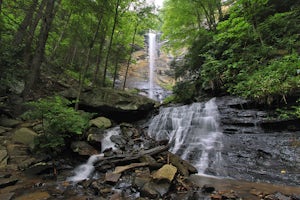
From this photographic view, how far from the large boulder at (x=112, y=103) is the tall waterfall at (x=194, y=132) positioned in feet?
4.50

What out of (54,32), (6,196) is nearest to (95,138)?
(6,196)

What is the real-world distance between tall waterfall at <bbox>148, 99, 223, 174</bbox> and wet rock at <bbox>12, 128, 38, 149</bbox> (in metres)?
4.91

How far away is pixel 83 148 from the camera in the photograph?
22.1 ft

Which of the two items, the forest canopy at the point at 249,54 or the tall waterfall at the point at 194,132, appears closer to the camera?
the tall waterfall at the point at 194,132

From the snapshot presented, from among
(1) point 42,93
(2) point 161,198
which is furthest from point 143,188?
(1) point 42,93

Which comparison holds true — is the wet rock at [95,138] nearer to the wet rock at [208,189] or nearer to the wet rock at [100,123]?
the wet rock at [100,123]

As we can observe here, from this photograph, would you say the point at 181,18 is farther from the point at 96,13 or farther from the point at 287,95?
the point at 287,95

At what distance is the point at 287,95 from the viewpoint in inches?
265

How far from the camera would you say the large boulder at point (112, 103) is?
10094mm

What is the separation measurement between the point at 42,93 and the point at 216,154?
900cm

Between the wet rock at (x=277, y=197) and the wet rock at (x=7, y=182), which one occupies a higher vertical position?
the wet rock at (x=277, y=197)

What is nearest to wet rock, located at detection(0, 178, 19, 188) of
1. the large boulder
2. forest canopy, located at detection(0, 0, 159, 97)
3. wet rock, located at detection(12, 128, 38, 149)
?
wet rock, located at detection(12, 128, 38, 149)

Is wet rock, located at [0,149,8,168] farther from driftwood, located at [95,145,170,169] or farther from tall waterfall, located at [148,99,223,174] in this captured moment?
tall waterfall, located at [148,99,223,174]

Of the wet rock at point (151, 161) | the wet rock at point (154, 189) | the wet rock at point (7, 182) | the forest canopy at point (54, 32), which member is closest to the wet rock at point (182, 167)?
the wet rock at point (151, 161)
